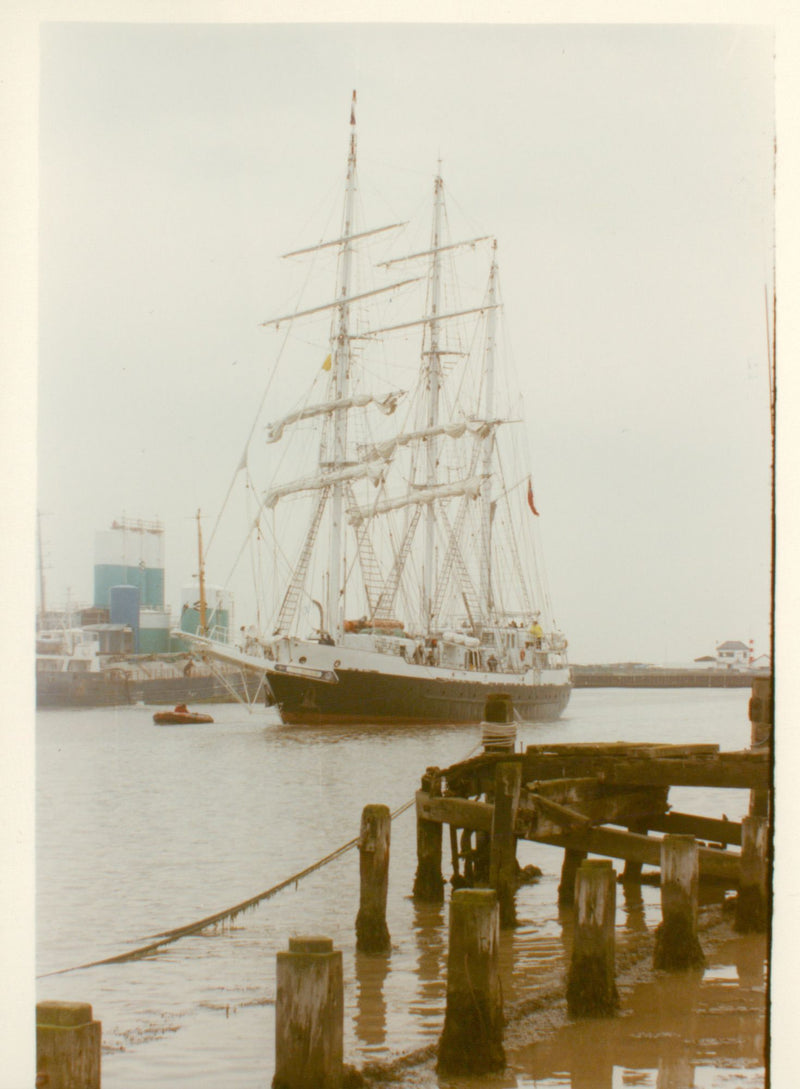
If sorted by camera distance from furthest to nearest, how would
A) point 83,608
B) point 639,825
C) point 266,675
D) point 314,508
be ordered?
point 266,675 → point 314,508 → point 83,608 → point 639,825

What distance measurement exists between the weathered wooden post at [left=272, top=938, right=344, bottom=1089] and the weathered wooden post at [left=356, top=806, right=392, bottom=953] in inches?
116

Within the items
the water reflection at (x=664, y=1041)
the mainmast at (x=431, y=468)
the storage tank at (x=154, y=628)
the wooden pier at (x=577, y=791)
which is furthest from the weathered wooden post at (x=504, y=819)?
the mainmast at (x=431, y=468)

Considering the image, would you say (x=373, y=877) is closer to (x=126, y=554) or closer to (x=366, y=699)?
(x=126, y=554)

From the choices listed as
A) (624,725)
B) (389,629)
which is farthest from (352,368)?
(624,725)

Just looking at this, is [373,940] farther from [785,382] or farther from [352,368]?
[352,368]

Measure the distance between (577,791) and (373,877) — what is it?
1623mm

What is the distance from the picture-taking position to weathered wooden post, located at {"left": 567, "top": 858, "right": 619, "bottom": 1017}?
675cm

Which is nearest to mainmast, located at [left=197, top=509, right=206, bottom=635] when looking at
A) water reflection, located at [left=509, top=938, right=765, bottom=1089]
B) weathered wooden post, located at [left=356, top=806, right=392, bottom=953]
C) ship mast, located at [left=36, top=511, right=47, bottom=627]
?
ship mast, located at [left=36, top=511, right=47, bottom=627]

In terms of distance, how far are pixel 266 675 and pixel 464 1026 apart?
113 ft

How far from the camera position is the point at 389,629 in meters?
41.0

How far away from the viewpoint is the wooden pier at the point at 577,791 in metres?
8.35

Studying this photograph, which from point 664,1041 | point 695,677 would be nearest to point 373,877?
point 664,1041

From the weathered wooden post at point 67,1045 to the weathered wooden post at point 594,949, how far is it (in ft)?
9.59

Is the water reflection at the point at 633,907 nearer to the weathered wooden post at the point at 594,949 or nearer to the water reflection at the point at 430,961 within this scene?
the water reflection at the point at 430,961
